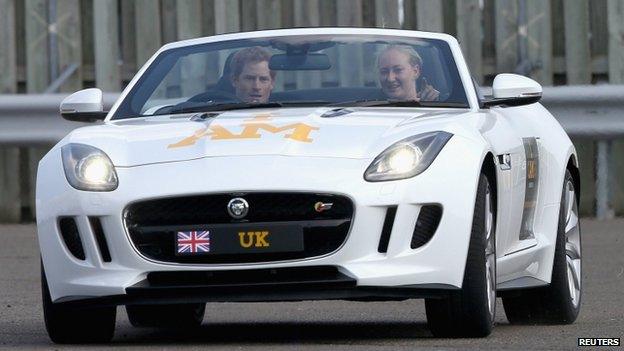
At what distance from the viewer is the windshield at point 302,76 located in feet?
26.7

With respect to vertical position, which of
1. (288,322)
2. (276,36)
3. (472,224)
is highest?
(276,36)

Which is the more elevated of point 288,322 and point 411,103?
point 411,103

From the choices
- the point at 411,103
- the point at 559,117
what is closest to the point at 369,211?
the point at 411,103

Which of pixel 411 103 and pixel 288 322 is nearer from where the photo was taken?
pixel 411 103

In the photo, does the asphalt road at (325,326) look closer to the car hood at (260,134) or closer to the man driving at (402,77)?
the car hood at (260,134)

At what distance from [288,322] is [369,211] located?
78.7 inches

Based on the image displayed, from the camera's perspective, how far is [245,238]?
692cm

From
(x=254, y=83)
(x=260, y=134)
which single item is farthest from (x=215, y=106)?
(x=260, y=134)

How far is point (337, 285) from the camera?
6961 millimetres

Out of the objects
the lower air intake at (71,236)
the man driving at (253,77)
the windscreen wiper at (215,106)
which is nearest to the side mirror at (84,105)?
the windscreen wiper at (215,106)

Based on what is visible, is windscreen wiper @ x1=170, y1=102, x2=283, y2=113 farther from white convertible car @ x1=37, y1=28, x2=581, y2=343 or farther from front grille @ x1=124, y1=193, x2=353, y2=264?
front grille @ x1=124, y1=193, x2=353, y2=264

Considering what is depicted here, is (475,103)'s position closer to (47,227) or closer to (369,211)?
(369,211)

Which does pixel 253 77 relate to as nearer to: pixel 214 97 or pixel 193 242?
pixel 214 97

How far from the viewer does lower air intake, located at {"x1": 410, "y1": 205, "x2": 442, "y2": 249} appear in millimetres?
6988
